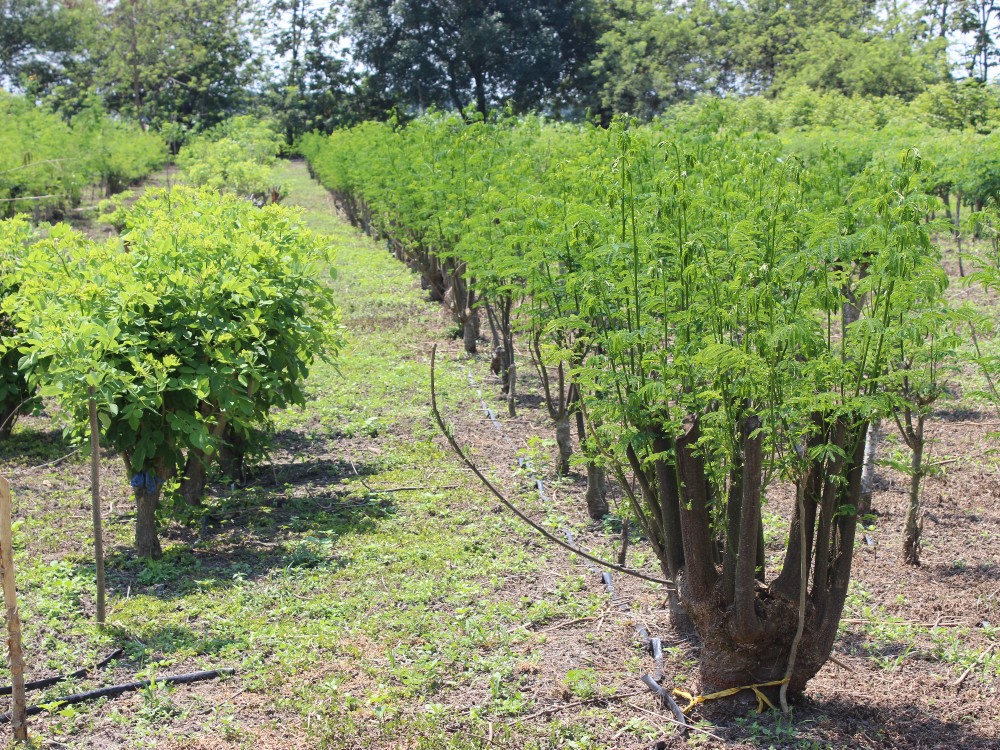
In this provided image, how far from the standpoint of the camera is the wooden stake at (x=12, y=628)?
13.7ft

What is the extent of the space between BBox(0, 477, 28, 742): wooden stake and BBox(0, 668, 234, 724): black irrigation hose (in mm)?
177

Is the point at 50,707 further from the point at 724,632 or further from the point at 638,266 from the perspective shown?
the point at 638,266

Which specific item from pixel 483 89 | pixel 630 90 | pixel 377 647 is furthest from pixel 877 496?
pixel 483 89

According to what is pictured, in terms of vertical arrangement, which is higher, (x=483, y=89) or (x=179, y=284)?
(x=483, y=89)

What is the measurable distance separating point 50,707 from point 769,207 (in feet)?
12.1

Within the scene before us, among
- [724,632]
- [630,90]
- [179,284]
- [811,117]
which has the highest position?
[630,90]

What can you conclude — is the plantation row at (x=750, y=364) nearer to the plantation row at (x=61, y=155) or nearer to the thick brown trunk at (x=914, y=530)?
the thick brown trunk at (x=914, y=530)

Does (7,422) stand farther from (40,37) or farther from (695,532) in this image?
(40,37)

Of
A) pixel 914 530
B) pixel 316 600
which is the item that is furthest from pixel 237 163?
pixel 914 530

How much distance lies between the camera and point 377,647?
5.19 metres

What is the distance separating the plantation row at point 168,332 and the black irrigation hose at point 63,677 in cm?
130

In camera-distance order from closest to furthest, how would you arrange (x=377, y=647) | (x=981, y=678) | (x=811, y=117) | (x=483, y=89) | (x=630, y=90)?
(x=981, y=678)
(x=377, y=647)
(x=811, y=117)
(x=630, y=90)
(x=483, y=89)

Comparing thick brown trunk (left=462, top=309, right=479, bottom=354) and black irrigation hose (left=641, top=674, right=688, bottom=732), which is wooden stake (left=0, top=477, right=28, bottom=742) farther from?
thick brown trunk (left=462, top=309, right=479, bottom=354)

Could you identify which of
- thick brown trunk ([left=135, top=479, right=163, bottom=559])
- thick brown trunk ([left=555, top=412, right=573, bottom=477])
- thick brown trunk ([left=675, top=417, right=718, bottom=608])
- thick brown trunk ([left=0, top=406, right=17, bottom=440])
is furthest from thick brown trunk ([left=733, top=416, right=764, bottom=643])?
thick brown trunk ([left=0, top=406, right=17, bottom=440])
